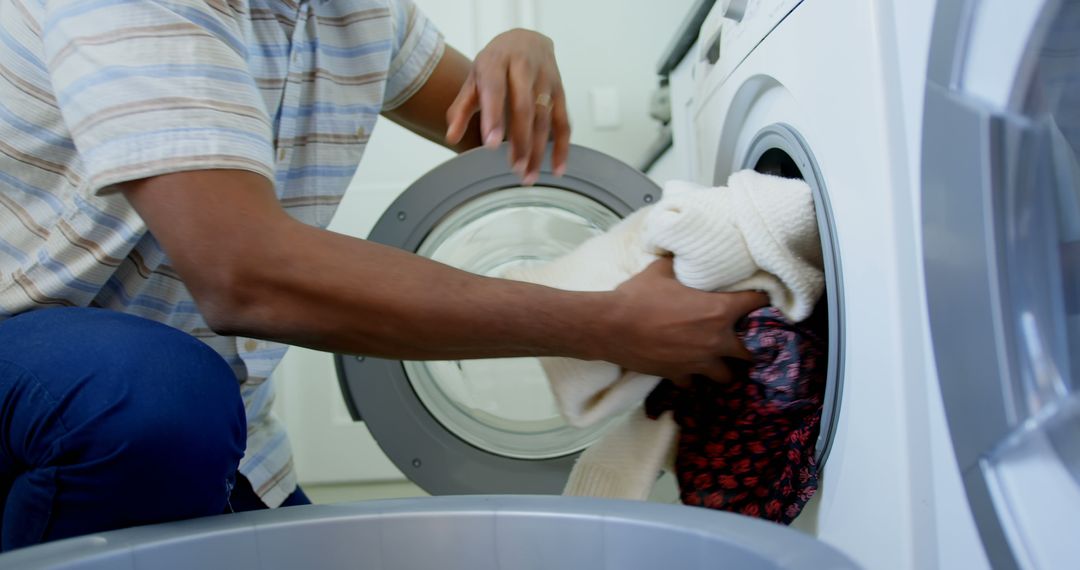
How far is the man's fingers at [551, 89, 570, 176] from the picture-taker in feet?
3.19

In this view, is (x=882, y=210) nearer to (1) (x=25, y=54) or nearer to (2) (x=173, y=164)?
(2) (x=173, y=164)

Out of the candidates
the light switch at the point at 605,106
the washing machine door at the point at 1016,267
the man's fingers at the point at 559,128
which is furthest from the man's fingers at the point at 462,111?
the light switch at the point at 605,106

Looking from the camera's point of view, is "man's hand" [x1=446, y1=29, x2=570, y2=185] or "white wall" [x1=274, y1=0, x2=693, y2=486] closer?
"man's hand" [x1=446, y1=29, x2=570, y2=185]

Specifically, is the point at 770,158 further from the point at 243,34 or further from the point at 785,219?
the point at 243,34

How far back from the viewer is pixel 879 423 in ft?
1.88

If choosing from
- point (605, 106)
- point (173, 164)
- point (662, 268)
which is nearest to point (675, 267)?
point (662, 268)

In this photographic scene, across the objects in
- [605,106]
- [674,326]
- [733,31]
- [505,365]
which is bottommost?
[505,365]

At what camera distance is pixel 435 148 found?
77.0 inches

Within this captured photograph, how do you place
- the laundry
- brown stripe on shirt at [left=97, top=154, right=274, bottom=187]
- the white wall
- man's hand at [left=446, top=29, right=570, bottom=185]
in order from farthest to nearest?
the white wall
man's hand at [left=446, top=29, right=570, bottom=185]
the laundry
brown stripe on shirt at [left=97, top=154, right=274, bottom=187]

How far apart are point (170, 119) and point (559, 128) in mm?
452

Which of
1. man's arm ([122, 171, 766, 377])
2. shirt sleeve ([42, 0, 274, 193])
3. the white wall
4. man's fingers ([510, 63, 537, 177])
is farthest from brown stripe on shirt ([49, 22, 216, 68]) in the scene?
the white wall

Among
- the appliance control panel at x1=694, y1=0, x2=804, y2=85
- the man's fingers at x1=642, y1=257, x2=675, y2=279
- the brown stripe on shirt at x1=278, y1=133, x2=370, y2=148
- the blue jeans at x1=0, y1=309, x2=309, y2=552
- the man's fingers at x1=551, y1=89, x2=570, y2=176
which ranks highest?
the appliance control panel at x1=694, y1=0, x2=804, y2=85

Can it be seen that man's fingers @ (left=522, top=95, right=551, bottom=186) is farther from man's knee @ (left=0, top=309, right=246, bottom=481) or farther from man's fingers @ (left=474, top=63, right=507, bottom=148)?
man's knee @ (left=0, top=309, right=246, bottom=481)

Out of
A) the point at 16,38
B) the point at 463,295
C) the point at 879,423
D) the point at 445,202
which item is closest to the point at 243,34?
the point at 16,38
